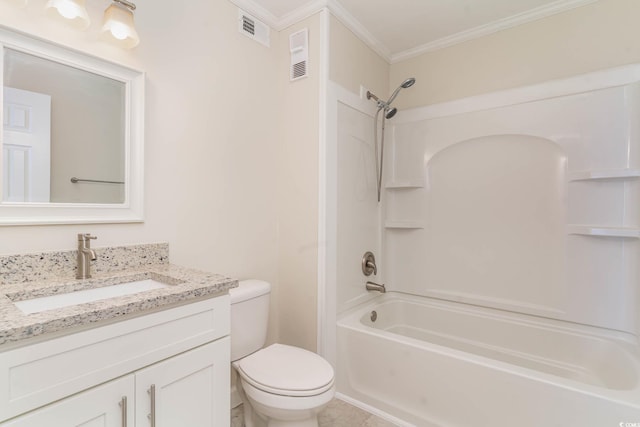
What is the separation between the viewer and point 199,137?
5.46 ft

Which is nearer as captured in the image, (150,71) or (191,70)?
(150,71)

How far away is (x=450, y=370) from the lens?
1560 millimetres

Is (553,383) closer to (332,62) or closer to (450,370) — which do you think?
(450,370)

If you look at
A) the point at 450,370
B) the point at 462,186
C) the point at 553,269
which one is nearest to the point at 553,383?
the point at 450,370

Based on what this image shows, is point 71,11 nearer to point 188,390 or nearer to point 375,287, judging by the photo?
point 188,390

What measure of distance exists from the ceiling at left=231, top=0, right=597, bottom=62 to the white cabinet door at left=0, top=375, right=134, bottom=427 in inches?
77.3

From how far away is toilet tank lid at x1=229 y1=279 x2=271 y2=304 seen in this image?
5.07 ft

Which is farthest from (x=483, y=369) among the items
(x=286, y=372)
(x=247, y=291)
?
(x=247, y=291)

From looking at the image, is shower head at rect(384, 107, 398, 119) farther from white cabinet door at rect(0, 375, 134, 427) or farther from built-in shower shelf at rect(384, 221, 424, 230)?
white cabinet door at rect(0, 375, 134, 427)

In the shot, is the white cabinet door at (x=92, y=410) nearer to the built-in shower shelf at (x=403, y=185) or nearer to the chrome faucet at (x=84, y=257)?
the chrome faucet at (x=84, y=257)

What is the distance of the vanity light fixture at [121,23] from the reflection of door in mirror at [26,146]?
361 millimetres

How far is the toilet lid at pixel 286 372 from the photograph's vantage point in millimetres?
1340

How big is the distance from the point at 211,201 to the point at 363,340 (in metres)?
1.21

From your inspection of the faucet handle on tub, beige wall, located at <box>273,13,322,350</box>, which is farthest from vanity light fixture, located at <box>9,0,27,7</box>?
the faucet handle on tub
